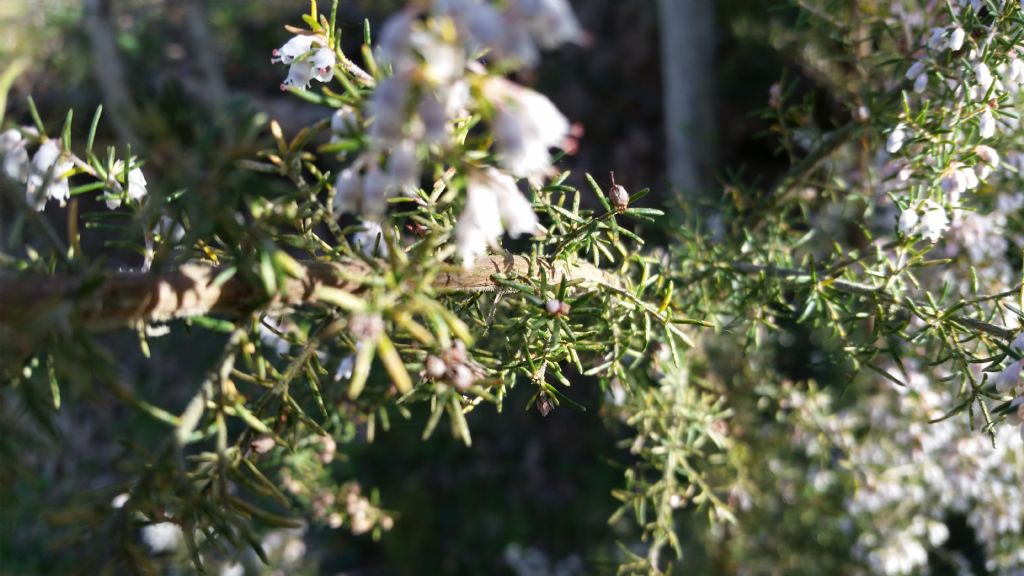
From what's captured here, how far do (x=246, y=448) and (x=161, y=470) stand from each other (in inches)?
6.9

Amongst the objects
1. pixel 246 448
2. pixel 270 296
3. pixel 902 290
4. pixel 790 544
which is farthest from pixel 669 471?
pixel 790 544

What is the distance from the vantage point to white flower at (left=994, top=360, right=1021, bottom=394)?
0.88 m

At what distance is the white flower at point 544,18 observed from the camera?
50cm

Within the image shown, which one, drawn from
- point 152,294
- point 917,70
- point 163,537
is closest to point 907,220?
point 917,70

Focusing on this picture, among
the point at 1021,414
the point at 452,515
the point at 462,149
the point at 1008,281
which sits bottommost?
the point at 452,515

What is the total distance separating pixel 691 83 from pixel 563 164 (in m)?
0.87

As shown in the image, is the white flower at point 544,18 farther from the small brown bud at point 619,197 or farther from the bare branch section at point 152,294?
the small brown bud at point 619,197

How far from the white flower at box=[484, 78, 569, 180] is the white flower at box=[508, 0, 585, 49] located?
0.13ft

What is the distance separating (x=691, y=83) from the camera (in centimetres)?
280

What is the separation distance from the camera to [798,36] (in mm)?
2076

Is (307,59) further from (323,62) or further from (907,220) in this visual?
(907,220)

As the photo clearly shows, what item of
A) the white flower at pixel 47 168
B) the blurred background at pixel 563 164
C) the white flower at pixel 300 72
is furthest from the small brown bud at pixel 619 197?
the blurred background at pixel 563 164

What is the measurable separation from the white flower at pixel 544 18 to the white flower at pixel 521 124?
0.04 m

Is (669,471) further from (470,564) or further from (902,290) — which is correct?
(470,564)
